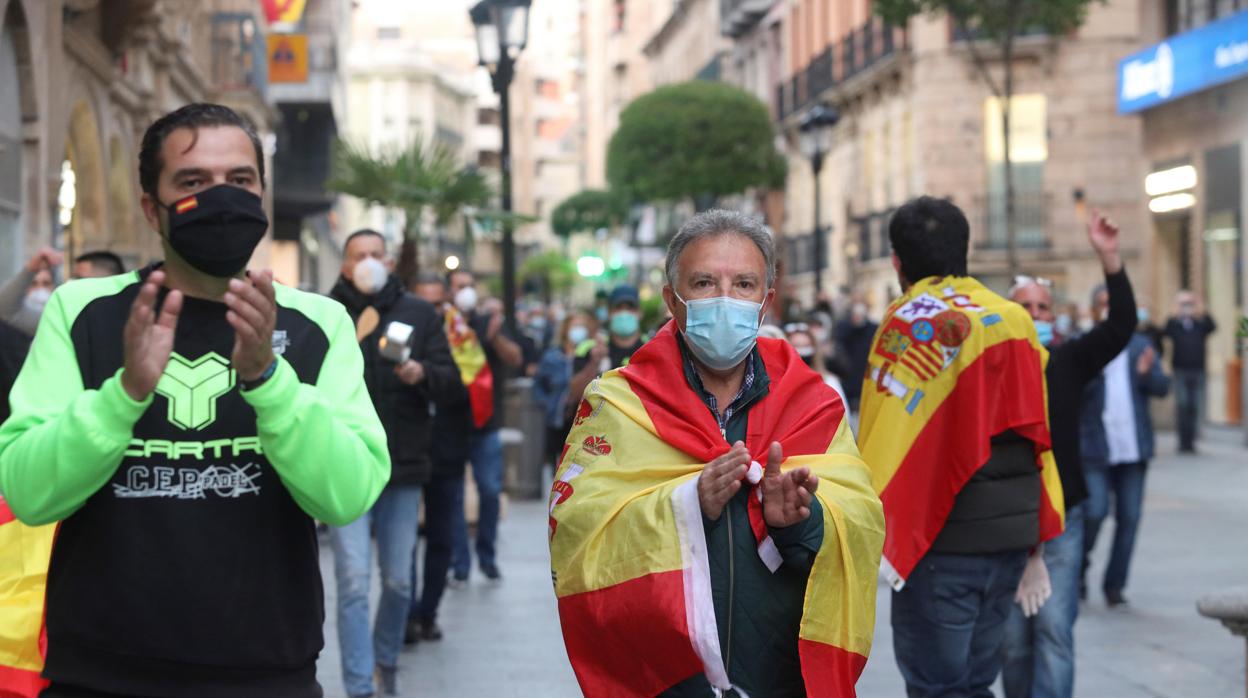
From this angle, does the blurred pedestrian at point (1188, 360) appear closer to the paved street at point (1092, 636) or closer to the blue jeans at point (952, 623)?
the paved street at point (1092, 636)

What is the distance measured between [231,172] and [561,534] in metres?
1.13

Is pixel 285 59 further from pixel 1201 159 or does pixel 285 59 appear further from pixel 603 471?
pixel 603 471

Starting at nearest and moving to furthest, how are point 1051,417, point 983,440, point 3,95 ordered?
1. point 983,440
2. point 1051,417
3. point 3,95

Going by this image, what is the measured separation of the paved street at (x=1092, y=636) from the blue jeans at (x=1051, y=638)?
5.52ft

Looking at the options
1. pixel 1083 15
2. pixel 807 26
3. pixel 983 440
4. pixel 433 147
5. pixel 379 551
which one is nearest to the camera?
pixel 983 440

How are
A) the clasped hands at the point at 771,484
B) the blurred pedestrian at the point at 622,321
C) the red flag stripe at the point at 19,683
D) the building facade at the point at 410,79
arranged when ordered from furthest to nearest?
the building facade at the point at 410,79 < the blurred pedestrian at the point at 622,321 < the clasped hands at the point at 771,484 < the red flag stripe at the point at 19,683

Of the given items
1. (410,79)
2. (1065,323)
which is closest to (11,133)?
(1065,323)

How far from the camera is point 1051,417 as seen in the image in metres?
6.64

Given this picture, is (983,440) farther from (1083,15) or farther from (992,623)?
(1083,15)

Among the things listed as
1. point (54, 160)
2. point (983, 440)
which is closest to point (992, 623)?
point (983, 440)

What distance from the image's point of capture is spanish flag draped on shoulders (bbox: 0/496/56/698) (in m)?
3.57

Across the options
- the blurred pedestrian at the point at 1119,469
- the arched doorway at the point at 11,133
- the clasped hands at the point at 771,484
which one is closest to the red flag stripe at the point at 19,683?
the clasped hands at the point at 771,484

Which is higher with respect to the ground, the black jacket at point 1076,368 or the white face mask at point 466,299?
the white face mask at point 466,299

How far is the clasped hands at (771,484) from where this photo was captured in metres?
3.67
